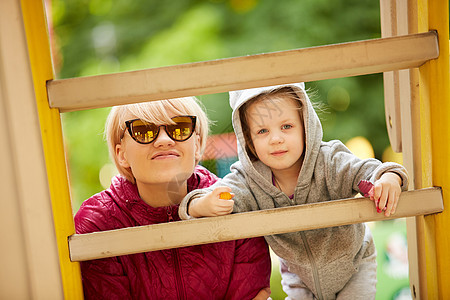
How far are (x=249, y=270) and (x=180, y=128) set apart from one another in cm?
46

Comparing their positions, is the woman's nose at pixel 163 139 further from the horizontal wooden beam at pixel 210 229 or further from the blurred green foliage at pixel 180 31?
the blurred green foliage at pixel 180 31

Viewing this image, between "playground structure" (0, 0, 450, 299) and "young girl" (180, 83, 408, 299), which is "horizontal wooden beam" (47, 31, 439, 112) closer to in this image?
"playground structure" (0, 0, 450, 299)

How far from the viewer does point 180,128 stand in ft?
3.97

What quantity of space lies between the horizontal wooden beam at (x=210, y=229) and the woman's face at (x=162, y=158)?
319mm

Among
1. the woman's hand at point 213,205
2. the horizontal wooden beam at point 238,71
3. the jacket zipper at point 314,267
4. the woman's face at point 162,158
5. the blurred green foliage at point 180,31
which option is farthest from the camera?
the blurred green foliage at point 180,31

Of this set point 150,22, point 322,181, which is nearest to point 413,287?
point 322,181

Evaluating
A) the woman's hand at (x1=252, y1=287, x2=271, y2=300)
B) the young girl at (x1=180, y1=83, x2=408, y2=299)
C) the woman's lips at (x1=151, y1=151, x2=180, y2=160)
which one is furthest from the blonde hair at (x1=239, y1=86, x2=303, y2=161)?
the woman's hand at (x1=252, y1=287, x2=271, y2=300)

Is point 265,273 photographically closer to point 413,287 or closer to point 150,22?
point 413,287

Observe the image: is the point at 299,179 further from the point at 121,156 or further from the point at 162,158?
the point at 121,156

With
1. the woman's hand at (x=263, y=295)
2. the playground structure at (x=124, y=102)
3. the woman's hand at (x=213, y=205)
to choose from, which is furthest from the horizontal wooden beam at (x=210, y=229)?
the woman's hand at (x=263, y=295)

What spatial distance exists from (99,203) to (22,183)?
401mm

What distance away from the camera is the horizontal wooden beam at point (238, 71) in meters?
0.89

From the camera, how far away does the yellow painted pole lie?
892 mm

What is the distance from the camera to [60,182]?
0.93 meters
